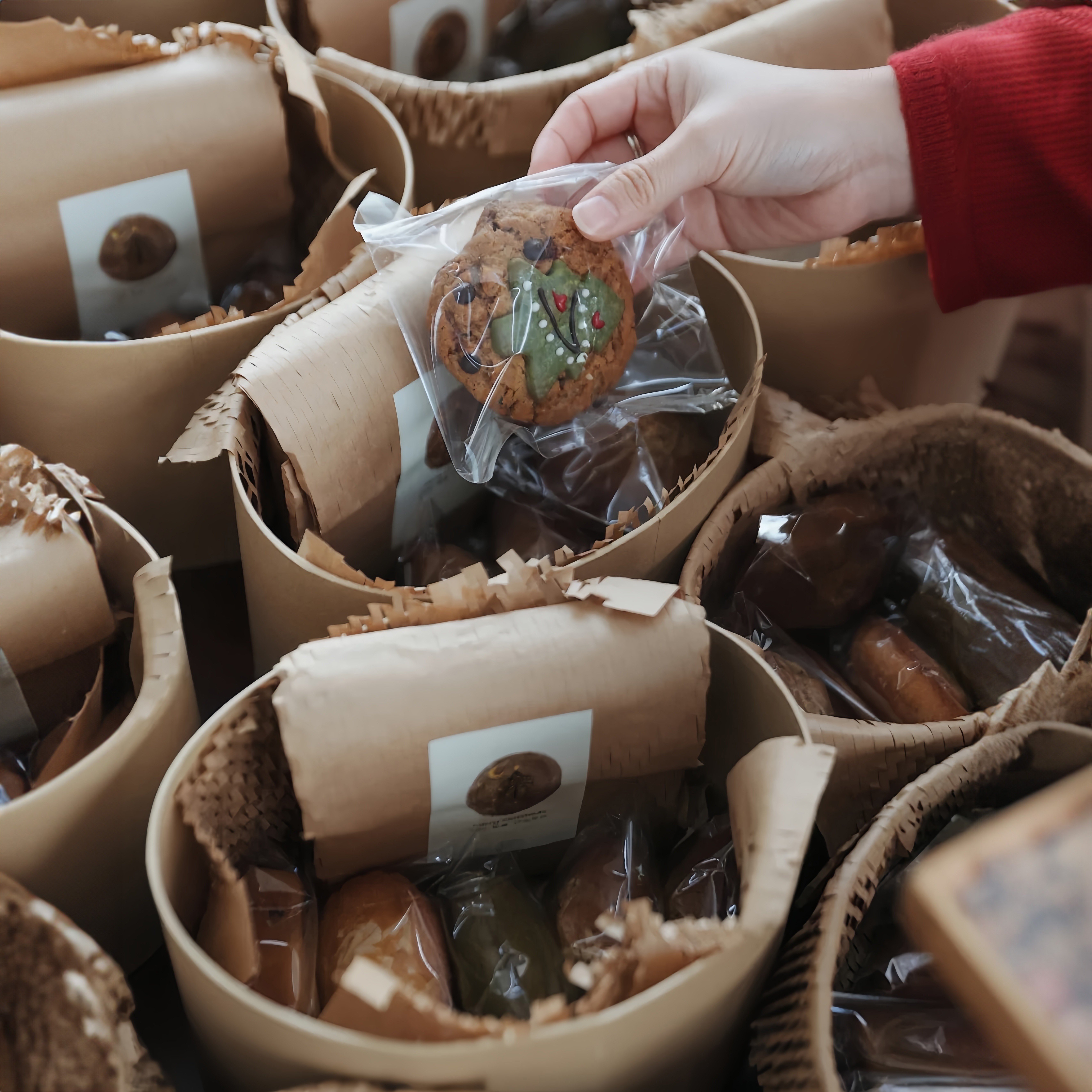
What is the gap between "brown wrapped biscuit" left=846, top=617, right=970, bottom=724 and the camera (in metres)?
0.69

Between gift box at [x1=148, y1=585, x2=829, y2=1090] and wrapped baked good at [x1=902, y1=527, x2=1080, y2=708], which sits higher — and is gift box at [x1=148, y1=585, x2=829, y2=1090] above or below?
above

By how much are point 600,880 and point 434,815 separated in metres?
0.10

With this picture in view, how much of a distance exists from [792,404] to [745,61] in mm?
268

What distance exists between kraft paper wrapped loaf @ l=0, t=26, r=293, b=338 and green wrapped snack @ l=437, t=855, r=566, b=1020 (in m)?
0.55

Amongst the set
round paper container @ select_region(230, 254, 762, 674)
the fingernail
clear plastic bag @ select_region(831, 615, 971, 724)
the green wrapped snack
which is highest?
the fingernail

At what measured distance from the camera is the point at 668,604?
0.58m

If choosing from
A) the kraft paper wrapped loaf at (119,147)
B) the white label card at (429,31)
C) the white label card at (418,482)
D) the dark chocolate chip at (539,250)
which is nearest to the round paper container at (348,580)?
the white label card at (418,482)

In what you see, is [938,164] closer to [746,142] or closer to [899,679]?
[746,142]

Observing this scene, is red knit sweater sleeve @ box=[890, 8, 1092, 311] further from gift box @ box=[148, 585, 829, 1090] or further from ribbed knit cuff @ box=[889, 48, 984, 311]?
gift box @ box=[148, 585, 829, 1090]

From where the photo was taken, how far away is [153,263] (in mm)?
829

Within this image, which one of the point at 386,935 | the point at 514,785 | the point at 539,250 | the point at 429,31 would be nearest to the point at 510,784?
the point at 514,785

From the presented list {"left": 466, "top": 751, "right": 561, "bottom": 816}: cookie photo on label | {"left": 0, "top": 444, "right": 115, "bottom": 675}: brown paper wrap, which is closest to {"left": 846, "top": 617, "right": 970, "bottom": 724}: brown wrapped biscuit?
A: {"left": 466, "top": 751, "right": 561, "bottom": 816}: cookie photo on label

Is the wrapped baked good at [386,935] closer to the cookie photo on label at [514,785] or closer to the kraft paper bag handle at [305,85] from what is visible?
the cookie photo on label at [514,785]

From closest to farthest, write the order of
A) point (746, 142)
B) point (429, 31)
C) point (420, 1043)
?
→ point (420, 1043), point (746, 142), point (429, 31)
